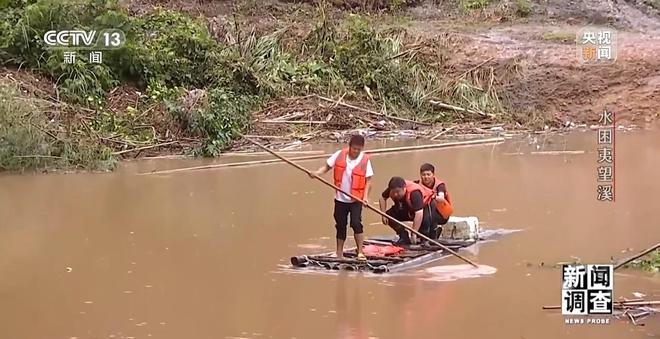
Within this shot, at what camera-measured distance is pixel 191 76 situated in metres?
16.0

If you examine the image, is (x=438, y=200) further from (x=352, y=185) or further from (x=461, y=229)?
(x=352, y=185)

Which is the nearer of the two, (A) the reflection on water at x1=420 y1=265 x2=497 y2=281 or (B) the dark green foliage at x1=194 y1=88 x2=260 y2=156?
(A) the reflection on water at x1=420 y1=265 x2=497 y2=281

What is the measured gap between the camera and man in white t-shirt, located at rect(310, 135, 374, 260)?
22.5 ft

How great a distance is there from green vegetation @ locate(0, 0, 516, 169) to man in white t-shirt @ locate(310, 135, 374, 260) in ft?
20.0

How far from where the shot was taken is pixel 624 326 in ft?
17.4

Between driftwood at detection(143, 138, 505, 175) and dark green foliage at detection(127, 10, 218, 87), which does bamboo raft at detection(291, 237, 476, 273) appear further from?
dark green foliage at detection(127, 10, 218, 87)

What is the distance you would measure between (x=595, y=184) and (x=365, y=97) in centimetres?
701

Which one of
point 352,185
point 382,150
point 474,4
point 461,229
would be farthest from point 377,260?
point 474,4

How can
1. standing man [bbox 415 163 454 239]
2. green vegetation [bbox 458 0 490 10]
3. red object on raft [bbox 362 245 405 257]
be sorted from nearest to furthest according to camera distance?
1. red object on raft [bbox 362 245 405 257]
2. standing man [bbox 415 163 454 239]
3. green vegetation [bbox 458 0 490 10]

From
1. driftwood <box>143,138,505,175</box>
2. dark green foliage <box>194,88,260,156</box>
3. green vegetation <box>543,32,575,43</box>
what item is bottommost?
driftwood <box>143,138,505,175</box>

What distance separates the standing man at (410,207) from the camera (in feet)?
24.3

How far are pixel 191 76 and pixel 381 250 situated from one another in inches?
373

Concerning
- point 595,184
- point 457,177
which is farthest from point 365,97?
point 595,184

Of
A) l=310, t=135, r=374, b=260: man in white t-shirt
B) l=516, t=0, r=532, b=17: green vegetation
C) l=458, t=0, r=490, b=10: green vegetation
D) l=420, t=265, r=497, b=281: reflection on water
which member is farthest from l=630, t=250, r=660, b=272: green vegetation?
l=458, t=0, r=490, b=10: green vegetation
